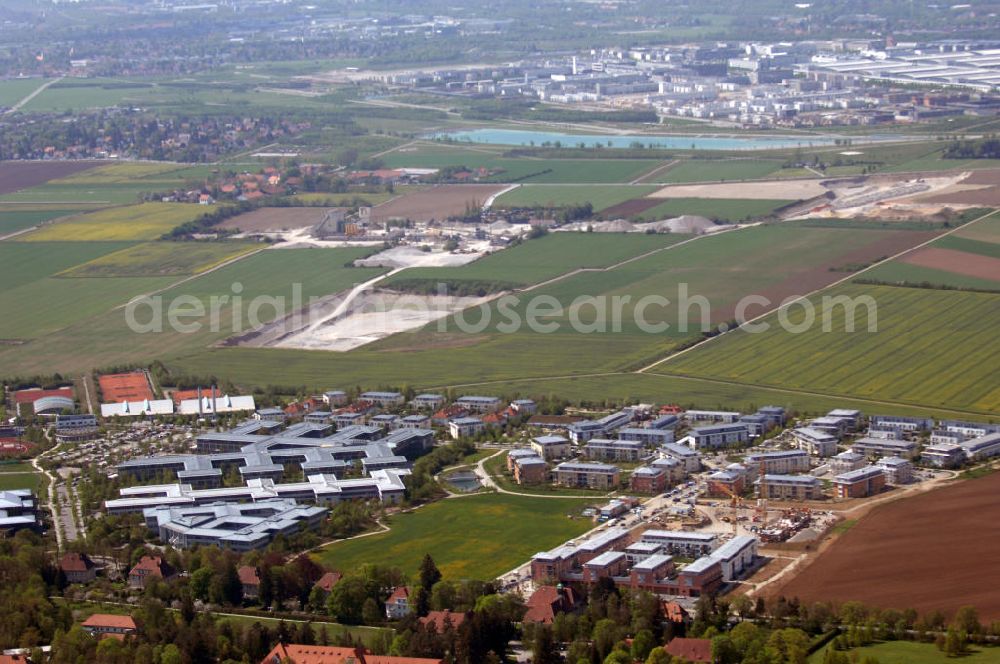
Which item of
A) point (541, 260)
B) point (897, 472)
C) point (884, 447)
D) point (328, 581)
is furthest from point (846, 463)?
point (541, 260)

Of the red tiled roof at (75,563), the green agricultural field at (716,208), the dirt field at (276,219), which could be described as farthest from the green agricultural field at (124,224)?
the red tiled roof at (75,563)

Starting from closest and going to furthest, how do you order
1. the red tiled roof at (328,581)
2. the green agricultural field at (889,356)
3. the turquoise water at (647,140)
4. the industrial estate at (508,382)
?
1. the industrial estate at (508,382)
2. the red tiled roof at (328,581)
3. the green agricultural field at (889,356)
4. the turquoise water at (647,140)

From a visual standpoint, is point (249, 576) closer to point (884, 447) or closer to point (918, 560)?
point (918, 560)

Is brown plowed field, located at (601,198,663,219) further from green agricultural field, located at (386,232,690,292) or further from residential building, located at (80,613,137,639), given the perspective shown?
residential building, located at (80,613,137,639)

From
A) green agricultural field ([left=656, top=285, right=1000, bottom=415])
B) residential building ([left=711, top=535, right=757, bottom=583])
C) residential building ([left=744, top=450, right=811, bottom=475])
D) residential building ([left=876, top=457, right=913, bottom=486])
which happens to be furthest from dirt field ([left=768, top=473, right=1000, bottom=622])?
green agricultural field ([left=656, top=285, right=1000, bottom=415])

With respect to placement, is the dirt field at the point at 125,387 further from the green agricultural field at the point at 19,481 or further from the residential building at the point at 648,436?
the residential building at the point at 648,436

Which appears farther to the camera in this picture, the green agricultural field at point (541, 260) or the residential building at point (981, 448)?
the green agricultural field at point (541, 260)

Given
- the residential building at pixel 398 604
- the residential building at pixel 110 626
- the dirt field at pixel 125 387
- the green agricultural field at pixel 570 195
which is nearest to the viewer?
the residential building at pixel 110 626
